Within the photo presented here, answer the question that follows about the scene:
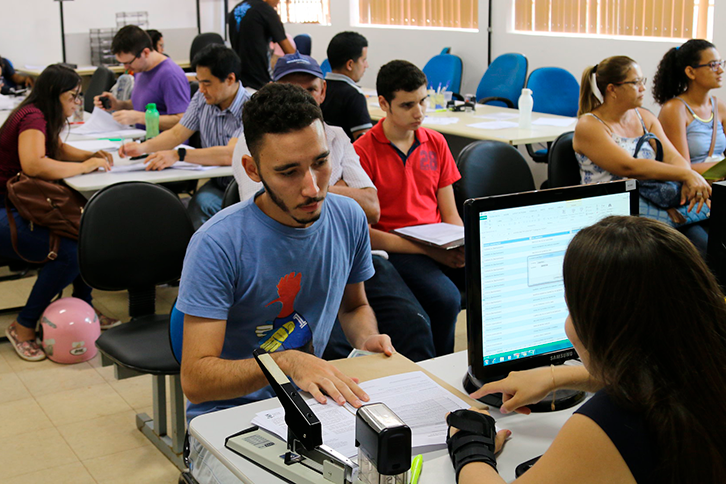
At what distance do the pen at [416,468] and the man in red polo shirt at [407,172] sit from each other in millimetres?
1510

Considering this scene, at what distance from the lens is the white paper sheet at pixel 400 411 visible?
1154 millimetres

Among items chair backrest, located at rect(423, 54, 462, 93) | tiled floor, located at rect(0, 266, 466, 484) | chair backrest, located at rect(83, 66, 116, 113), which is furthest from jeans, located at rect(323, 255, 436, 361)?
chair backrest, located at rect(423, 54, 462, 93)

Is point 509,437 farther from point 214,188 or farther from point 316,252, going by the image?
point 214,188

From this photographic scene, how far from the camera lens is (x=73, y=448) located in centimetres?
249

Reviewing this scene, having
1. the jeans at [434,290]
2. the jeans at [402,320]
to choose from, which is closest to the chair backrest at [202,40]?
the jeans at [434,290]

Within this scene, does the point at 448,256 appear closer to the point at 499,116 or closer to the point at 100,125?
the point at 499,116

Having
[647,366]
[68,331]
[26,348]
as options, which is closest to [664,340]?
[647,366]

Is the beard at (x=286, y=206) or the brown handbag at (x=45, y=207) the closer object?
the beard at (x=286, y=206)

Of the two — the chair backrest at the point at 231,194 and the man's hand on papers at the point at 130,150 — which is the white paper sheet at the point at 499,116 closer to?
the man's hand on papers at the point at 130,150

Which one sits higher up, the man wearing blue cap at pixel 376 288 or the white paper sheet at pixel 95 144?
the white paper sheet at pixel 95 144

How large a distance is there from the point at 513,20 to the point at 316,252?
567 centimetres

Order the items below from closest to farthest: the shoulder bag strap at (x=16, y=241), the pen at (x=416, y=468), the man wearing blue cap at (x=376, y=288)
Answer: the pen at (x=416, y=468) → the man wearing blue cap at (x=376, y=288) → the shoulder bag strap at (x=16, y=241)

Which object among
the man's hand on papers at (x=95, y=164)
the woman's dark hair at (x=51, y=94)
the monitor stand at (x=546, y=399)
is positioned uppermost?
the woman's dark hair at (x=51, y=94)

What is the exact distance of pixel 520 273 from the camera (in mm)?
1316
